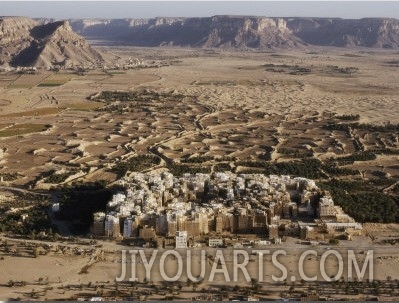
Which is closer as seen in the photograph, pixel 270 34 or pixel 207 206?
pixel 207 206

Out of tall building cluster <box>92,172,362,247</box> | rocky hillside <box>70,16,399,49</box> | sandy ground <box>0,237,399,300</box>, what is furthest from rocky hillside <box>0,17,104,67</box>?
sandy ground <box>0,237,399,300</box>

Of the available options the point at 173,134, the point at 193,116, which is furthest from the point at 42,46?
the point at 173,134

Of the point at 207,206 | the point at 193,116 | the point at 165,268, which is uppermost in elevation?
the point at 193,116

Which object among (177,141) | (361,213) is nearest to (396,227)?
(361,213)

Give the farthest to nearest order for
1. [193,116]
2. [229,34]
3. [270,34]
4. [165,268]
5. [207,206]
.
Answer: [270,34]
[229,34]
[193,116]
[207,206]
[165,268]

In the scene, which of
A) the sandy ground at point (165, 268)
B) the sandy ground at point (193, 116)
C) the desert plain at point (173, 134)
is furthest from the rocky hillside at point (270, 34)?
the sandy ground at point (165, 268)

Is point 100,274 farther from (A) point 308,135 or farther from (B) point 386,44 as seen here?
(B) point 386,44

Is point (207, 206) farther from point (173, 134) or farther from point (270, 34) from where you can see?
point (270, 34)

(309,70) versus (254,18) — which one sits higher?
(254,18)

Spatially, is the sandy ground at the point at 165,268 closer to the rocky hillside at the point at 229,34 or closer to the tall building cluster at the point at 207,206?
the tall building cluster at the point at 207,206
